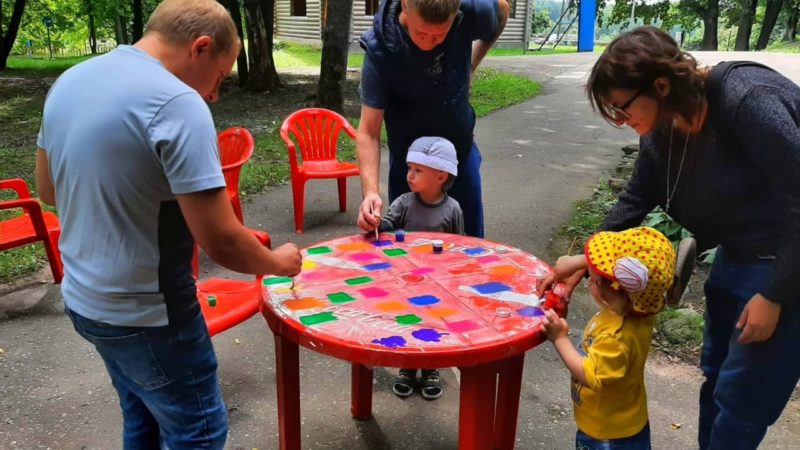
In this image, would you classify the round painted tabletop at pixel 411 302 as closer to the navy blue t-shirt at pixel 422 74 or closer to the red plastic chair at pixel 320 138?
the navy blue t-shirt at pixel 422 74

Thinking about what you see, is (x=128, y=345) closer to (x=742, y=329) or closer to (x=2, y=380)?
(x=742, y=329)

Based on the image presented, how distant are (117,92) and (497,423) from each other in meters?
1.85

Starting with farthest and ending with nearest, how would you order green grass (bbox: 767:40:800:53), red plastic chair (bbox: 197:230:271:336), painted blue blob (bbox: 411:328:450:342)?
green grass (bbox: 767:40:800:53)
red plastic chair (bbox: 197:230:271:336)
painted blue blob (bbox: 411:328:450:342)

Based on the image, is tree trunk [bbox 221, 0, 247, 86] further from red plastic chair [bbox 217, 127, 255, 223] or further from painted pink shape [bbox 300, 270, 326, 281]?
painted pink shape [bbox 300, 270, 326, 281]

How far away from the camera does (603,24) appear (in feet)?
130

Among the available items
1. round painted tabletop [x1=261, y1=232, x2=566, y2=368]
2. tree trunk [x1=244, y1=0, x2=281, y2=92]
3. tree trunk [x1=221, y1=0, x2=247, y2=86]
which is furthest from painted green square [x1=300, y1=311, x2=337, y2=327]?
tree trunk [x1=221, y1=0, x2=247, y2=86]

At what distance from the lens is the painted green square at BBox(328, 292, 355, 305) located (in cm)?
209

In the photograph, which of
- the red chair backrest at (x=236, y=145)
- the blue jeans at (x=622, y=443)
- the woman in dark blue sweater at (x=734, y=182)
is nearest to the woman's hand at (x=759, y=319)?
the woman in dark blue sweater at (x=734, y=182)

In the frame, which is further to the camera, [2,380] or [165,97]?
[2,380]

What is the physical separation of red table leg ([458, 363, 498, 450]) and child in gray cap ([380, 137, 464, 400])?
42.6 inches

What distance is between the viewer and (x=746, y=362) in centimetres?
182

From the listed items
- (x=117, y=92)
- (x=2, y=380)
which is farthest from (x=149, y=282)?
(x=2, y=380)

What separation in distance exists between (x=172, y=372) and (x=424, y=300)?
0.83m

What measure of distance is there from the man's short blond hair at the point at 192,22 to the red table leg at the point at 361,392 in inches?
63.6
